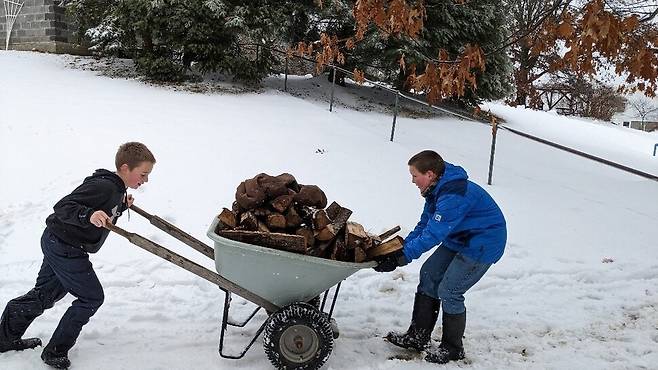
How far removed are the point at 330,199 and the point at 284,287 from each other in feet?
10.5

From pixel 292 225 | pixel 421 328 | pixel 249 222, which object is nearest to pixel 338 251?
pixel 292 225

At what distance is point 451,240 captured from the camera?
351 cm

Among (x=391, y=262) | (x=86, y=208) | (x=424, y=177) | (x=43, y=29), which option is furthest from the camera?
(x=43, y=29)

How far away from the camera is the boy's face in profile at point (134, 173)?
3.13 m

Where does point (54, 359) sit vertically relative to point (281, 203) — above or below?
below

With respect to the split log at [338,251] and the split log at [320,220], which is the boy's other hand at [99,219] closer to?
the split log at [320,220]

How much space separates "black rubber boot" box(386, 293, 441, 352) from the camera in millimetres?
3705

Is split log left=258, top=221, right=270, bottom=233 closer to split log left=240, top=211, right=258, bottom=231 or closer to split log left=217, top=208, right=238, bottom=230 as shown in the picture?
split log left=240, top=211, right=258, bottom=231

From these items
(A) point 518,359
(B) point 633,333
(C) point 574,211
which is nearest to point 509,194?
(C) point 574,211

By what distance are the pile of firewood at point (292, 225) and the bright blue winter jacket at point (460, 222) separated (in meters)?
0.19

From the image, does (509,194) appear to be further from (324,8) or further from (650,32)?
(324,8)

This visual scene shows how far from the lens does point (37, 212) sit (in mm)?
5387

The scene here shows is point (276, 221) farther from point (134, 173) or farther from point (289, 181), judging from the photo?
point (134, 173)

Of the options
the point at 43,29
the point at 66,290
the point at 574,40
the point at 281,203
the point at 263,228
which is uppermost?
the point at 43,29
